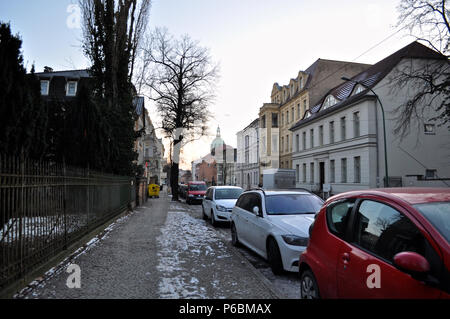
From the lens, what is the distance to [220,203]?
13.9 meters

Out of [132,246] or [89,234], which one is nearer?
[132,246]

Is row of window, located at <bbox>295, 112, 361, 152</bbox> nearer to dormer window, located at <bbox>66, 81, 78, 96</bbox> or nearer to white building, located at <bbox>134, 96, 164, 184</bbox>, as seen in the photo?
white building, located at <bbox>134, 96, 164, 184</bbox>

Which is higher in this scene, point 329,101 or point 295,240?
point 329,101

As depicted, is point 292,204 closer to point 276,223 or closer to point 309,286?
point 276,223

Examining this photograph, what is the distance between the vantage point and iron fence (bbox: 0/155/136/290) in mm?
4594

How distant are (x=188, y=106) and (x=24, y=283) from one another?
2729 cm

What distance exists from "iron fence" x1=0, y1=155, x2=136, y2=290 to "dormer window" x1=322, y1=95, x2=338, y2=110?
2940cm

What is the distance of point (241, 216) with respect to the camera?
28.5 ft

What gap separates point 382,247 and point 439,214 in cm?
56

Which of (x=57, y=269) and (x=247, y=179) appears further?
(x=247, y=179)

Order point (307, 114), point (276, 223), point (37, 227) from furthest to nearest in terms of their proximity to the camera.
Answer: point (307, 114) → point (276, 223) → point (37, 227)

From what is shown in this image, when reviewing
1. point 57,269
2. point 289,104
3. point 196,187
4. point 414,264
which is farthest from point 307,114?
point 414,264
